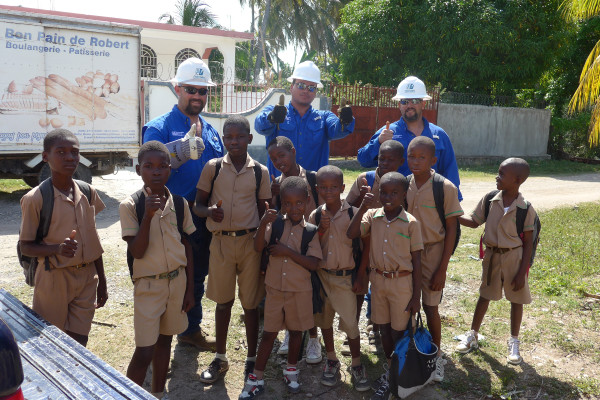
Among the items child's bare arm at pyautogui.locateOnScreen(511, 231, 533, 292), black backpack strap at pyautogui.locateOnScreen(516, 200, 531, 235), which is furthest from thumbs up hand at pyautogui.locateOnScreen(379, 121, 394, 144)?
child's bare arm at pyautogui.locateOnScreen(511, 231, 533, 292)

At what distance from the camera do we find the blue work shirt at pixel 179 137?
12.1 ft

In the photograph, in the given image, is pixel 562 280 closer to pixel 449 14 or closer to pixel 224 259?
pixel 224 259

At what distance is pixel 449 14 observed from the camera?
16984 millimetres

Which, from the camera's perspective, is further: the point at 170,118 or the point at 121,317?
the point at 121,317

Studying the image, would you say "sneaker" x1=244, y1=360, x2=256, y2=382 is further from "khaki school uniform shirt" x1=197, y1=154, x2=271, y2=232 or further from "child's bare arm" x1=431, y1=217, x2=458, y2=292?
"child's bare arm" x1=431, y1=217, x2=458, y2=292

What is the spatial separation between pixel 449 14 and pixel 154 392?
54.6 ft

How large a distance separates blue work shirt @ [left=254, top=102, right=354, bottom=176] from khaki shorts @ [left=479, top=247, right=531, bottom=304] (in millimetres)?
1494

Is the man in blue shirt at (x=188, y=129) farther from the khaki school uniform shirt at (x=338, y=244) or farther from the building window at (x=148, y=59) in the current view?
the building window at (x=148, y=59)

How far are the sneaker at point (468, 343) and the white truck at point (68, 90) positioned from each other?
7277mm

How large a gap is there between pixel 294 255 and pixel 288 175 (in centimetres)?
62

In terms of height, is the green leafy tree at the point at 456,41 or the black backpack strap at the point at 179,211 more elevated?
the green leafy tree at the point at 456,41

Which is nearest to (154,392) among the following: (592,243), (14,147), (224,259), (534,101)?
(224,259)

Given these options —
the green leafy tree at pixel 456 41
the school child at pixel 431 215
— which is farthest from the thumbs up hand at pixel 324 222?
the green leafy tree at pixel 456 41

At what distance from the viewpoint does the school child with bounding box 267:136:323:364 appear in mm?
3514
